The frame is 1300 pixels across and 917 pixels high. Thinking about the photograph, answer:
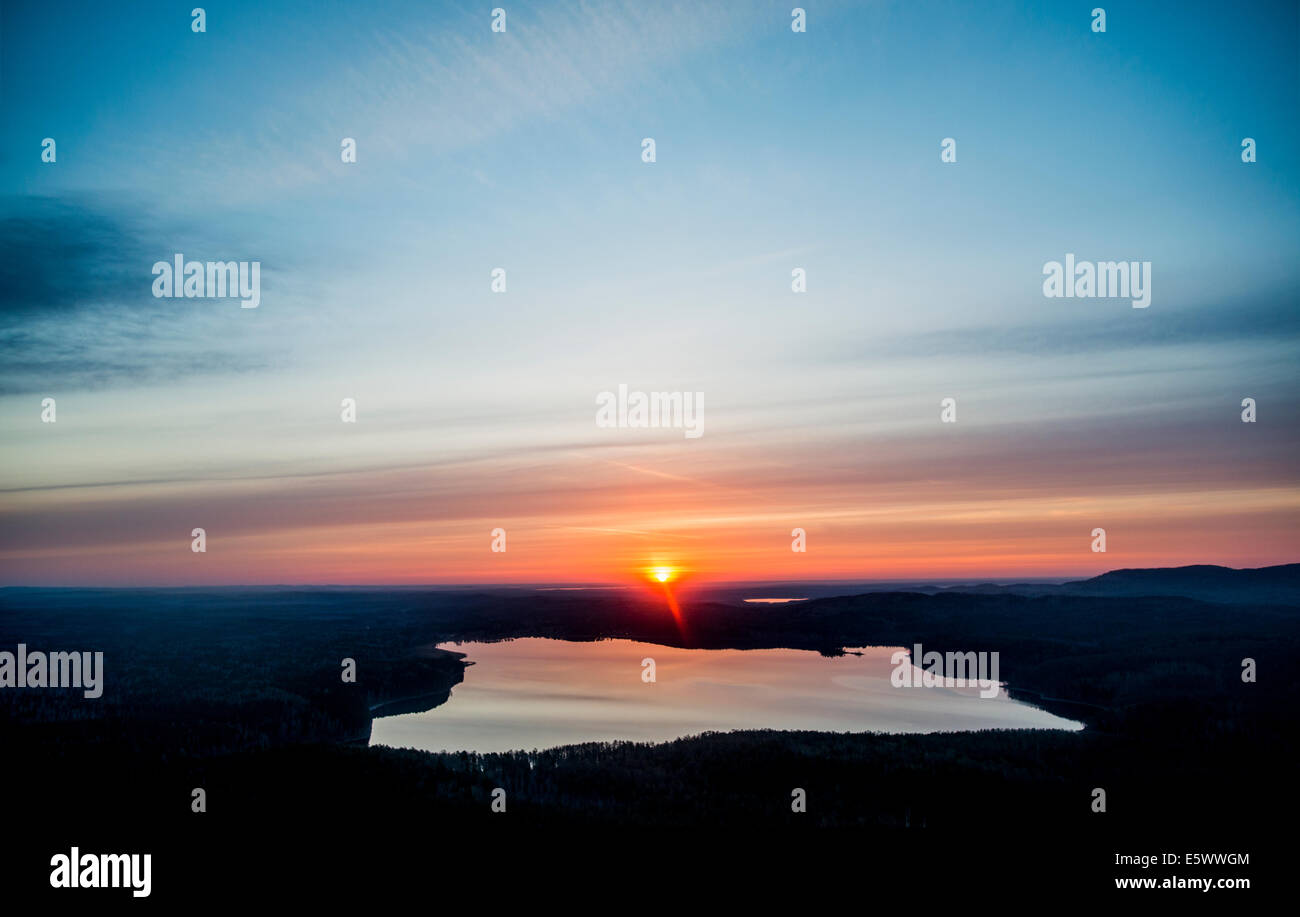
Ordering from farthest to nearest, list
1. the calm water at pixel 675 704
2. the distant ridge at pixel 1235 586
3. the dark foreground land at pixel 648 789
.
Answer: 1. the distant ridge at pixel 1235 586
2. the calm water at pixel 675 704
3. the dark foreground land at pixel 648 789

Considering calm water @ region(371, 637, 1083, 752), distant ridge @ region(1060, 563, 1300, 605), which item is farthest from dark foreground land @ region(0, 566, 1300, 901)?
distant ridge @ region(1060, 563, 1300, 605)

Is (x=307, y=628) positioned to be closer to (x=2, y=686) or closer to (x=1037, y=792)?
(x=2, y=686)

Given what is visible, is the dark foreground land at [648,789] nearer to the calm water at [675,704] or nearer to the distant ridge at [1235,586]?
the calm water at [675,704]

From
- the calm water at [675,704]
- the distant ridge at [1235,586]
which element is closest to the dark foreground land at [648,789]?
the calm water at [675,704]
